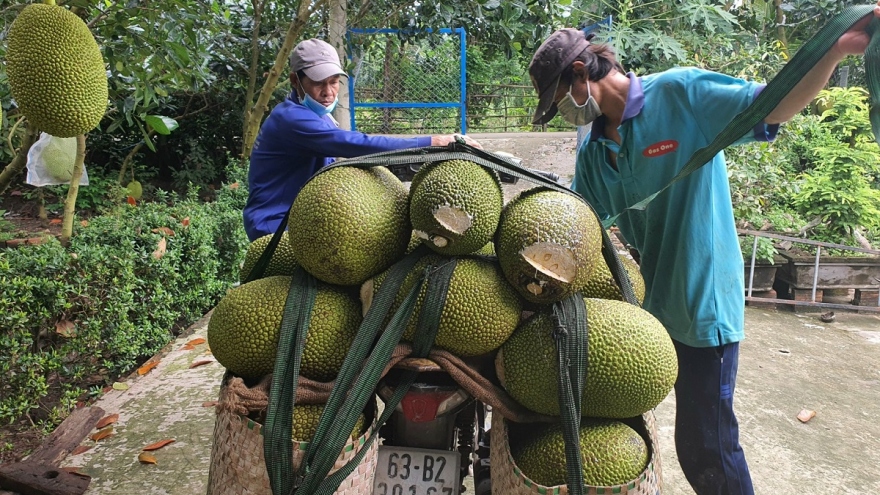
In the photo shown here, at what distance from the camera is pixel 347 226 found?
1365 millimetres

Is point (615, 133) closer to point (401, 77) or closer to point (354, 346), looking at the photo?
point (354, 346)

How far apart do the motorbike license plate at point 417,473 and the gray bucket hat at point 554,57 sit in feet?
3.55

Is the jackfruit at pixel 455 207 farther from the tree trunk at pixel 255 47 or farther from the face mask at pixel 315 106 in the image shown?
the tree trunk at pixel 255 47

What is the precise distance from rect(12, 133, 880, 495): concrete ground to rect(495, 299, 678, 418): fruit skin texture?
142 cm

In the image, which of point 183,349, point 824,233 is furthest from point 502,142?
point 183,349

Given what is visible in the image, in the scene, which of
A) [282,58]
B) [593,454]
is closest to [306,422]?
[593,454]

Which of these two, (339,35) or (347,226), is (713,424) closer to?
(347,226)

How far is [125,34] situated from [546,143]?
18.7 ft

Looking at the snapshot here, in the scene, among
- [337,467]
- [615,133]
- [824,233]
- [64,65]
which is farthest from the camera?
[824,233]

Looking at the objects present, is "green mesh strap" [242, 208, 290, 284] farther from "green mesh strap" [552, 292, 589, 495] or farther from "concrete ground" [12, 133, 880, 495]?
"concrete ground" [12, 133, 880, 495]

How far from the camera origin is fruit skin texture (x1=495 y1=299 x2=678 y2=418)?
1.27m

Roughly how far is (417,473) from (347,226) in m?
0.64

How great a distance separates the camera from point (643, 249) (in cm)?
199

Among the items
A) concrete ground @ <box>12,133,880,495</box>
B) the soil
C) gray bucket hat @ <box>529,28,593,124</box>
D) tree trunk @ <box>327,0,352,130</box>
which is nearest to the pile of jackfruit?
gray bucket hat @ <box>529,28,593,124</box>
